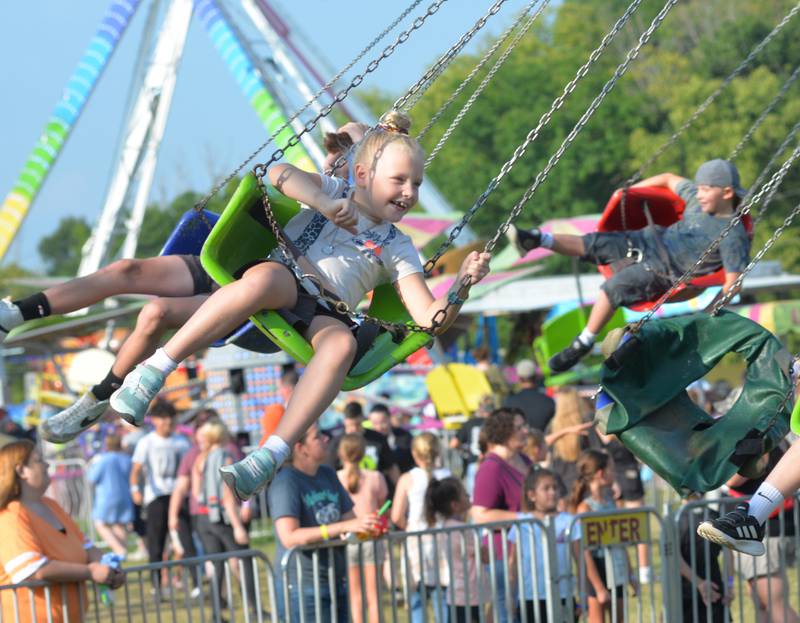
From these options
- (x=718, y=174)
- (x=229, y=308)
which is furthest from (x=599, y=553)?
(x=229, y=308)

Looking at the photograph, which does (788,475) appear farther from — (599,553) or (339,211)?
(599,553)

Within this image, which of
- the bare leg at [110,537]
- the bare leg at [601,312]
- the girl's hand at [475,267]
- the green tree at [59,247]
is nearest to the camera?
the girl's hand at [475,267]

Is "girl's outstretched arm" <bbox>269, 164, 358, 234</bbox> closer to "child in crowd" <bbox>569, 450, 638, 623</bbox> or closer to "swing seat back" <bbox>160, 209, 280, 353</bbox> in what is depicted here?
"swing seat back" <bbox>160, 209, 280, 353</bbox>

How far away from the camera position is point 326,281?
16.6 feet

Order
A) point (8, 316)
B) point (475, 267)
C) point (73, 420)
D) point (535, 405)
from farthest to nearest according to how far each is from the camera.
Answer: point (535, 405)
point (73, 420)
point (8, 316)
point (475, 267)

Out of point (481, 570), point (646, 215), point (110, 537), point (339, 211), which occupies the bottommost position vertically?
point (481, 570)

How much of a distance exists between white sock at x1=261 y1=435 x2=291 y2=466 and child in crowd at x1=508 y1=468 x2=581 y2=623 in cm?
256

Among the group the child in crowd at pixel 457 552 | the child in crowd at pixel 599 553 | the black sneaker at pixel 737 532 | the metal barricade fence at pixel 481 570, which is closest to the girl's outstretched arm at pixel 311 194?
the black sneaker at pixel 737 532

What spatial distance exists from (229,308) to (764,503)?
1.95 m

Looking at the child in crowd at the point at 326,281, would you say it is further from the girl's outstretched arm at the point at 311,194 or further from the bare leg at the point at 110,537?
the bare leg at the point at 110,537

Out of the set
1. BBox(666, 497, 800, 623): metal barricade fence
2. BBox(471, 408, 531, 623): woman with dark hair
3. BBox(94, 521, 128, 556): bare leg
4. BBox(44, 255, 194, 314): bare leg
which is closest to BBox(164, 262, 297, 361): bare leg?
BBox(44, 255, 194, 314): bare leg

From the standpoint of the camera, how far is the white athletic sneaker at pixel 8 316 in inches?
198

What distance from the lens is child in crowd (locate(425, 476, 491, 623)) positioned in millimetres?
7121

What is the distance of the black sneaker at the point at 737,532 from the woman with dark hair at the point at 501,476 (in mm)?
2697
